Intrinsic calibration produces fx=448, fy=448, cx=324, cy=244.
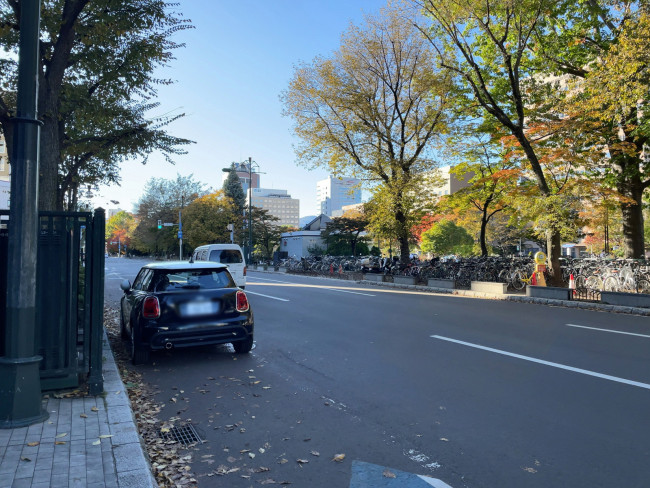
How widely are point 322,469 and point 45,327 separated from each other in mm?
3395

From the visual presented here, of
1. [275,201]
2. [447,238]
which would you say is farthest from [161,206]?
[275,201]

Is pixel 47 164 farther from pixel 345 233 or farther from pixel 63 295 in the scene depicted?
pixel 345 233

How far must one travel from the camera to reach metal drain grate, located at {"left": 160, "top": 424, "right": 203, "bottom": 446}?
4172mm

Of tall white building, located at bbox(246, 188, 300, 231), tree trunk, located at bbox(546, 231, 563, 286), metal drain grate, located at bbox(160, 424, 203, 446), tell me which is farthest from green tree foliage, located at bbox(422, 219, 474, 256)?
tall white building, located at bbox(246, 188, 300, 231)

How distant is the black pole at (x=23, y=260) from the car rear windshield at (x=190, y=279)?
9.33 ft

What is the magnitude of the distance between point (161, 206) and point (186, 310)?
6660 centimetres

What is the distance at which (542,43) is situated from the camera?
17.7m

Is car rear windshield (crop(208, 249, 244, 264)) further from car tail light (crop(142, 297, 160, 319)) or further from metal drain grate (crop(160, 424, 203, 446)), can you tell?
metal drain grate (crop(160, 424, 203, 446))

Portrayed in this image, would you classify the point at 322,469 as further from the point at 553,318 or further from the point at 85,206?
the point at 85,206

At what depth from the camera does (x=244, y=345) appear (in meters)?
7.54

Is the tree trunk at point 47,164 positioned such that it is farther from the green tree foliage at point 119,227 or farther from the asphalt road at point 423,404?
the green tree foliage at point 119,227

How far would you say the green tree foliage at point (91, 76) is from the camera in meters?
7.79

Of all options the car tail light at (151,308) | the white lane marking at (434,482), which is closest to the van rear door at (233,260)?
the car tail light at (151,308)

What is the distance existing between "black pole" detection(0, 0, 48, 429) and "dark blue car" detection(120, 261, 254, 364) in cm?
247
